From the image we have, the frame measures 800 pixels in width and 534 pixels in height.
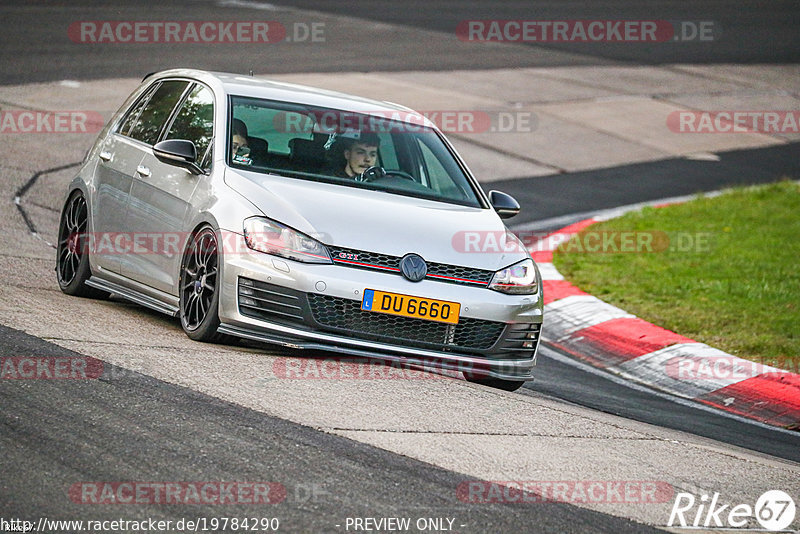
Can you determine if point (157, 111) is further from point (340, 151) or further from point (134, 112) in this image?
point (340, 151)

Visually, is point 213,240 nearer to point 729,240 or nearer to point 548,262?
point 548,262

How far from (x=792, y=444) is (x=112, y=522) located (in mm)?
4661

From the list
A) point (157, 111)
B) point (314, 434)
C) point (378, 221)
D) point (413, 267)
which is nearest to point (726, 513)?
point (314, 434)

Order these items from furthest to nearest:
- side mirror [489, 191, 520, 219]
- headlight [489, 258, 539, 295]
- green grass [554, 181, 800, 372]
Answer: green grass [554, 181, 800, 372] < side mirror [489, 191, 520, 219] < headlight [489, 258, 539, 295]

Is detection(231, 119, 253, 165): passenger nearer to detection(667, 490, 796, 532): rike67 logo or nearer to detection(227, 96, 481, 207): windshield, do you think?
detection(227, 96, 481, 207): windshield

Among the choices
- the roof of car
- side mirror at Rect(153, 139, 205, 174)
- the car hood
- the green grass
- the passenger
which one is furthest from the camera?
the green grass

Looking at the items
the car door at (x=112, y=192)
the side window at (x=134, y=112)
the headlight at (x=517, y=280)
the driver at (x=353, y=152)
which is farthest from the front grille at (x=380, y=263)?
the side window at (x=134, y=112)

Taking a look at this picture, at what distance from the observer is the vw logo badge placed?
673cm

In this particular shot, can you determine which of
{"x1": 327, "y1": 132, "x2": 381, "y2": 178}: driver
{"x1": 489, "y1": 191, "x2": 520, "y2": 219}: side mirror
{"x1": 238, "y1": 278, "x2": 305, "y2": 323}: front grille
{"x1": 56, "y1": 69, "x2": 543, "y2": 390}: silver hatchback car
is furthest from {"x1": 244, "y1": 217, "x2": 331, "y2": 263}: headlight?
{"x1": 489, "y1": 191, "x2": 520, "y2": 219}: side mirror

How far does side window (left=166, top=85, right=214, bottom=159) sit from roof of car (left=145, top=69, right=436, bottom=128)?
0.34 feet

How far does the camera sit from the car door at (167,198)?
738 centimetres

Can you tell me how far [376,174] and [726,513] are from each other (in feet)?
11.4

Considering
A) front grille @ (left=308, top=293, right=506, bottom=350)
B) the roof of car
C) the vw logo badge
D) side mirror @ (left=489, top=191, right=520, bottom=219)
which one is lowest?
front grille @ (left=308, top=293, right=506, bottom=350)

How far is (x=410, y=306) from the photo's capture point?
6.71 m
